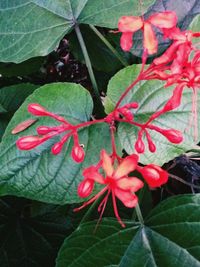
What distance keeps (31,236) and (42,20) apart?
45 centimetres

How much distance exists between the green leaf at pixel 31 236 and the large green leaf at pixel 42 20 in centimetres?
34

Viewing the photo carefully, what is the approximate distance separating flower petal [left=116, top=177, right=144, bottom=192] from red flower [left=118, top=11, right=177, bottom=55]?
7.4 inches

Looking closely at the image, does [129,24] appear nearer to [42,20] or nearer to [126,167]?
[126,167]

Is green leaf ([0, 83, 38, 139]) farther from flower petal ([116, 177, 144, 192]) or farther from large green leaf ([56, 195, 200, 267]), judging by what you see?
flower petal ([116, 177, 144, 192])

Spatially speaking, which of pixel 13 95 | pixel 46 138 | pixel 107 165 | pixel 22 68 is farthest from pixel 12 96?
pixel 107 165

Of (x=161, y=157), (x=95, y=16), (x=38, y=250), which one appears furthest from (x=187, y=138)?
(x=38, y=250)

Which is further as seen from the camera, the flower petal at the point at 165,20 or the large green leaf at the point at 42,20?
the large green leaf at the point at 42,20

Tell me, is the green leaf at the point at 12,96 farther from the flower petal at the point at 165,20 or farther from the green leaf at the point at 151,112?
the flower petal at the point at 165,20

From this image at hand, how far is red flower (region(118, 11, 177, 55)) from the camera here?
0.76 metres

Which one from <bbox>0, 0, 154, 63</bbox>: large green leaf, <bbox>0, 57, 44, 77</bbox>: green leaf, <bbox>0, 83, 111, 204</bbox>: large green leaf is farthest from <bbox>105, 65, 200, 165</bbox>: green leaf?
<bbox>0, 57, 44, 77</bbox>: green leaf

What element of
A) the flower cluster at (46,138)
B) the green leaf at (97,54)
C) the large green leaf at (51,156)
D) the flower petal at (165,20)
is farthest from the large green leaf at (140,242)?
the green leaf at (97,54)

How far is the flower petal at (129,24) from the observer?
756 millimetres

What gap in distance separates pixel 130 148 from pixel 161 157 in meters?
0.05

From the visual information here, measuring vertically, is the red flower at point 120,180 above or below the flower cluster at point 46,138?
below
